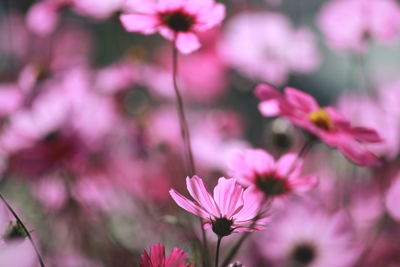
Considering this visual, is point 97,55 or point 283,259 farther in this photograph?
point 97,55

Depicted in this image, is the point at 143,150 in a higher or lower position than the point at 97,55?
lower

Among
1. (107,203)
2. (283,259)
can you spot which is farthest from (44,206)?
(283,259)

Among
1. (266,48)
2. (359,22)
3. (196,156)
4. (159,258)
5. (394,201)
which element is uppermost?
(266,48)

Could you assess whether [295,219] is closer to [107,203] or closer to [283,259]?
[283,259]

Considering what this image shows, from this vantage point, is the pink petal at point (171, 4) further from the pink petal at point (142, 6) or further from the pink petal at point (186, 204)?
the pink petal at point (186, 204)

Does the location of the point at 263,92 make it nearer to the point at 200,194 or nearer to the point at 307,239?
the point at 200,194

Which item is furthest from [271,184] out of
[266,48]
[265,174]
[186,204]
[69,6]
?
[266,48]

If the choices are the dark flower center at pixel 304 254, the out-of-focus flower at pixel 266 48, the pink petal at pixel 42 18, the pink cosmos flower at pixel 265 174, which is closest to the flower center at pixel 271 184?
the pink cosmos flower at pixel 265 174
